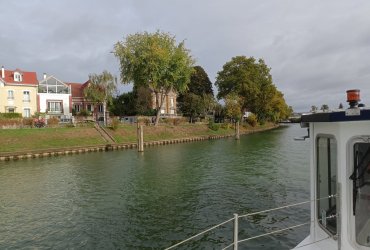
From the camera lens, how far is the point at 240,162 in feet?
102

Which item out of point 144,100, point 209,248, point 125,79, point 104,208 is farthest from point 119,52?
point 209,248

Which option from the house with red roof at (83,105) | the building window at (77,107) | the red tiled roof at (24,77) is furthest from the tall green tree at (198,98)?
the red tiled roof at (24,77)

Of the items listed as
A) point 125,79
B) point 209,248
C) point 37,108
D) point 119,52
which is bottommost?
point 209,248

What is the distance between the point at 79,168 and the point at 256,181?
53.3ft

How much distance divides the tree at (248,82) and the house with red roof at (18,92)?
4646cm

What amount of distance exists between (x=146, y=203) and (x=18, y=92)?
196 feet

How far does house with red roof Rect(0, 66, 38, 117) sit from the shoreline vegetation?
22021 mm

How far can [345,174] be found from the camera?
19.2 ft

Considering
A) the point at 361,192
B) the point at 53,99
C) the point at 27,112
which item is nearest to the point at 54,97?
the point at 53,99

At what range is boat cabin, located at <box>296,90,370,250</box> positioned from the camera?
223 inches

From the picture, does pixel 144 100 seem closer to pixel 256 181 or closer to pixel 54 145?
pixel 54 145

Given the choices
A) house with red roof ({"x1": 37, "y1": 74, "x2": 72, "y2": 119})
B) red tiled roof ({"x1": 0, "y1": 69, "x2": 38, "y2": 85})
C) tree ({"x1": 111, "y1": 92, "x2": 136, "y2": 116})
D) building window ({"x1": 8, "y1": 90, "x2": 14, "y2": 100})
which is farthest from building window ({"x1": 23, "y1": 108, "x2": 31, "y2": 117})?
tree ({"x1": 111, "y1": 92, "x2": 136, "y2": 116})

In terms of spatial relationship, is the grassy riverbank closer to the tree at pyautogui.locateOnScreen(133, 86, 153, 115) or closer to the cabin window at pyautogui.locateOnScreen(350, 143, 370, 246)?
the tree at pyautogui.locateOnScreen(133, 86, 153, 115)

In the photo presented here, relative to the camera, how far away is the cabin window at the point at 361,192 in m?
5.64
